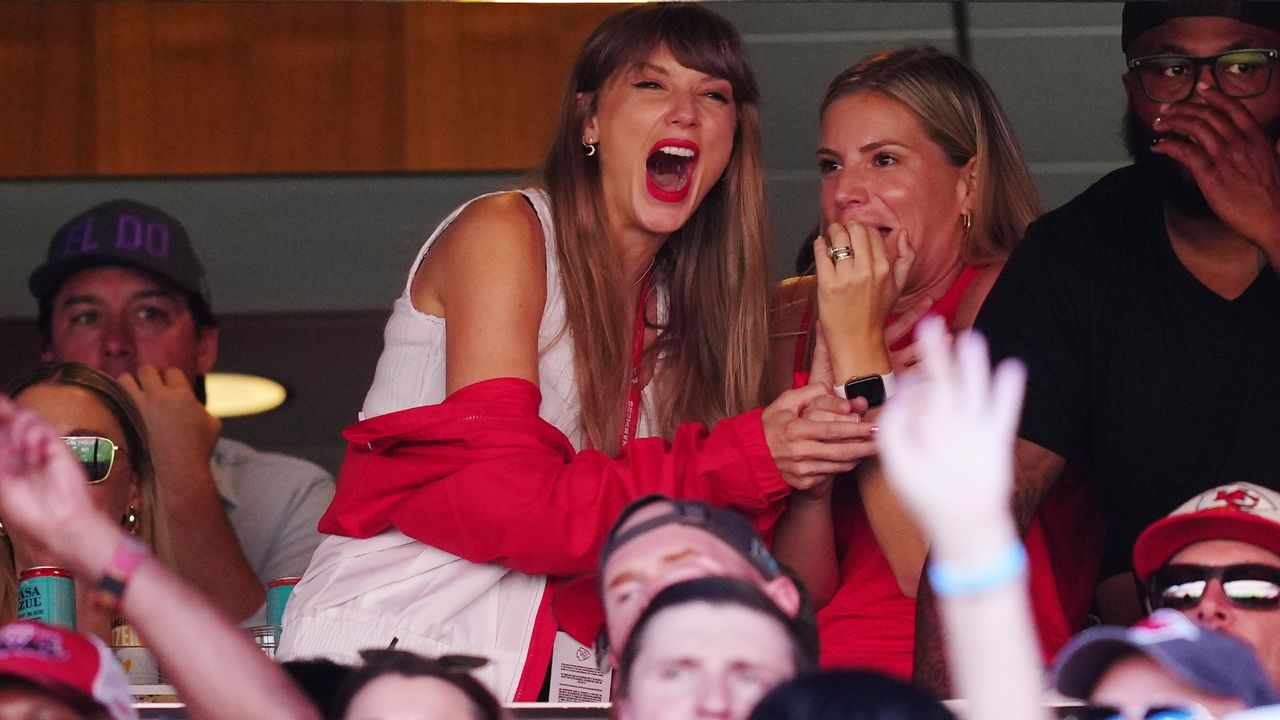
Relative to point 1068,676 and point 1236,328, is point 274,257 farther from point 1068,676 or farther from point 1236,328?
point 1068,676

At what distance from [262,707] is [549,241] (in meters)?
1.20

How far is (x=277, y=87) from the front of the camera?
503cm

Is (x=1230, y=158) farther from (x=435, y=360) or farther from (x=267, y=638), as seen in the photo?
(x=267, y=638)

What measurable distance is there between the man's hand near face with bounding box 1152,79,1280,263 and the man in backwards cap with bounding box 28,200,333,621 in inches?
84.7

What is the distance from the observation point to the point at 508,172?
5035 millimetres

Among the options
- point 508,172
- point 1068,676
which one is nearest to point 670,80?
point 1068,676

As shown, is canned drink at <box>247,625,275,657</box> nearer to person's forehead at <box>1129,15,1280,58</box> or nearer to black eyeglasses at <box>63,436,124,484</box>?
black eyeglasses at <box>63,436,124,484</box>

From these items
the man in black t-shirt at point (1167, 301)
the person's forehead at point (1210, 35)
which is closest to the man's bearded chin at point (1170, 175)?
the man in black t-shirt at point (1167, 301)

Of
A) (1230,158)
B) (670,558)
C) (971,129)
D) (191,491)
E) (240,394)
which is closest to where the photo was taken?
(670,558)

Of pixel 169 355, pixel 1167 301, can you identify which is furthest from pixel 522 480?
pixel 169 355

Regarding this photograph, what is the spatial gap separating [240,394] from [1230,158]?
3.46m

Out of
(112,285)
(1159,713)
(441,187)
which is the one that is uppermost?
(441,187)

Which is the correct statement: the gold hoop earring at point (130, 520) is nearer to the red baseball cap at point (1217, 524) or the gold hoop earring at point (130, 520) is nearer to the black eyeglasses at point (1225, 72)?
the red baseball cap at point (1217, 524)

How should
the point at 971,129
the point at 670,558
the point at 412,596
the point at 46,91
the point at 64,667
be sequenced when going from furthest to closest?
the point at 46,91, the point at 971,129, the point at 412,596, the point at 670,558, the point at 64,667
